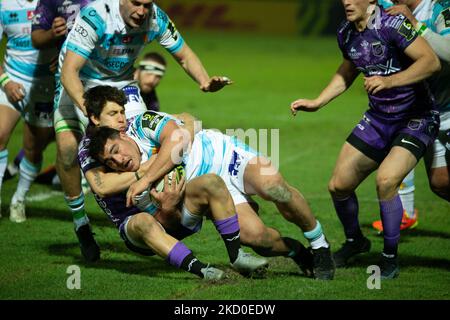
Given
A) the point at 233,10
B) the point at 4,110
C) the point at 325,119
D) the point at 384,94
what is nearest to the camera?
the point at 384,94

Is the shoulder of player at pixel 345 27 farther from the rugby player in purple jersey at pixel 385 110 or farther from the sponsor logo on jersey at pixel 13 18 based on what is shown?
the sponsor logo on jersey at pixel 13 18

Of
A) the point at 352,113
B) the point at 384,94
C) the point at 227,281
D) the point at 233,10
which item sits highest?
the point at 384,94

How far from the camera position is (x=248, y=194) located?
6785 millimetres

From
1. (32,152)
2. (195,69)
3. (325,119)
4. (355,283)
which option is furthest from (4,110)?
(325,119)

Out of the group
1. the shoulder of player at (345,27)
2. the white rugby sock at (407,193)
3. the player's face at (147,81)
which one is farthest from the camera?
the player's face at (147,81)

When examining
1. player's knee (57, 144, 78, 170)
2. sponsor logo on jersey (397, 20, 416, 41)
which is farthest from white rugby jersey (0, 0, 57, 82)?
sponsor logo on jersey (397, 20, 416, 41)

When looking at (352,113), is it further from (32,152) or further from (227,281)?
(227,281)

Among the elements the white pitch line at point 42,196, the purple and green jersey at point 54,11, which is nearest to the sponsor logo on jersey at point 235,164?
the purple and green jersey at point 54,11

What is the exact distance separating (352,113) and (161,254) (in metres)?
10.6

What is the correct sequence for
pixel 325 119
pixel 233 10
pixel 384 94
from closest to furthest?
pixel 384 94 < pixel 325 119 < pixel 233 10

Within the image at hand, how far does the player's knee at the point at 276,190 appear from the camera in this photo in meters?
6.31

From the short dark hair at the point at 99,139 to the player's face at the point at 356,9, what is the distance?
80.7 inches

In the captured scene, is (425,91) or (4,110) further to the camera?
(4,110)

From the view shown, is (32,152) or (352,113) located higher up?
(32,152)
